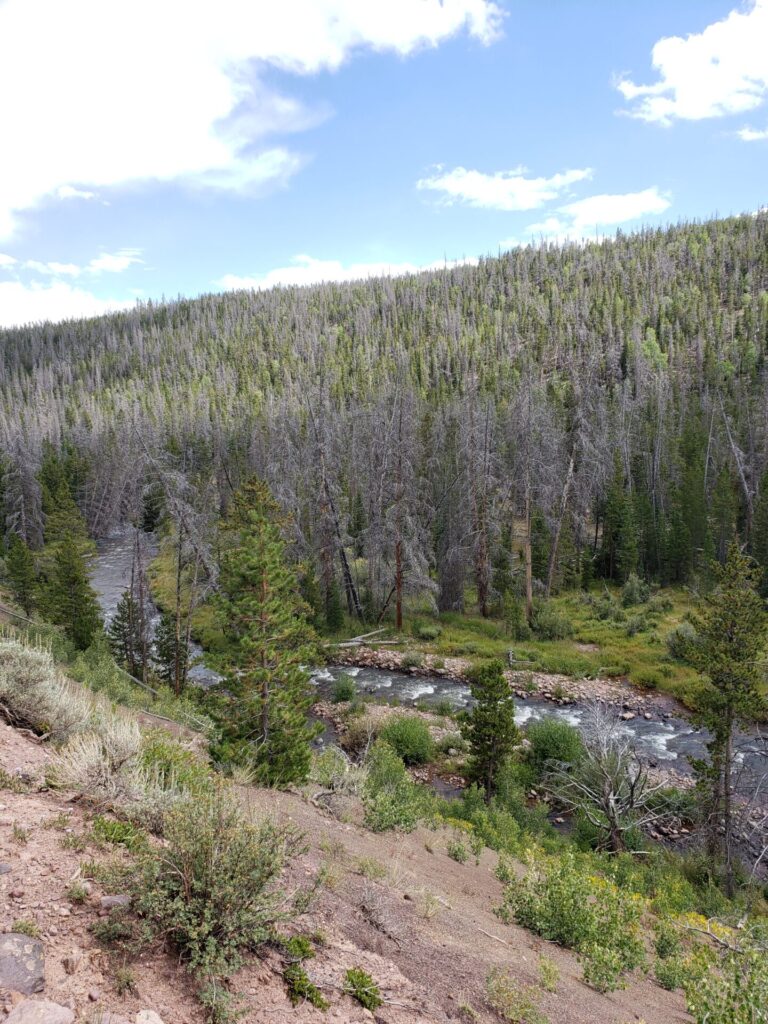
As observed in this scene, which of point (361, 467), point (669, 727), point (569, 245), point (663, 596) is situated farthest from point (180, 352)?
point (669, 727)

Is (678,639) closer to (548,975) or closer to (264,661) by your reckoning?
(264,661)

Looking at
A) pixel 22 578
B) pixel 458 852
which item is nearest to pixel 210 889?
pixel 458 852

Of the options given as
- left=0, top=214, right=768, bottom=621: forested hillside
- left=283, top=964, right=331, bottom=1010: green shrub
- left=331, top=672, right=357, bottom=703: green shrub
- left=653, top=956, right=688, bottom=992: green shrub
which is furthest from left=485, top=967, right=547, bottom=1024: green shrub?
left=331, top=672, right=357, bottom=703: green shrub

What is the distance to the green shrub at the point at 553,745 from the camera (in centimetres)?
1891

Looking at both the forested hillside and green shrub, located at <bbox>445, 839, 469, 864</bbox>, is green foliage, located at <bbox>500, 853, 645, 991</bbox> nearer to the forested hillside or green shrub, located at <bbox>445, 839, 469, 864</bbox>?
green shrub, located at <bbox>445, 839, 469, 864</bbox>

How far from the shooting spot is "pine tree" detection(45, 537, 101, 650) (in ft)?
80.1

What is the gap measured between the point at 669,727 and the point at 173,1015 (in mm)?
24449

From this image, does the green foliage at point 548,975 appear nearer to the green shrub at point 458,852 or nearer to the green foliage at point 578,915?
the green foliage at point 578,915

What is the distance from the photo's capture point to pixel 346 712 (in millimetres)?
23188

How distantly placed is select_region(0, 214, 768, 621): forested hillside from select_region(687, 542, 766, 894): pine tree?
1534 cm

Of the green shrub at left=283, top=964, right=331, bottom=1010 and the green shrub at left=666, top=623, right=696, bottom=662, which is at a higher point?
A: the green shrub at left=283, top=964, right=331, bottom=1010

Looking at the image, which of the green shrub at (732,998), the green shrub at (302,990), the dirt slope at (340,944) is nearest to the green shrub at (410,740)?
the dirt slope at (340,944)

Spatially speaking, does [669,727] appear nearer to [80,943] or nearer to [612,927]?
[612,927]

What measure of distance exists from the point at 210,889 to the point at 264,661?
656cm
